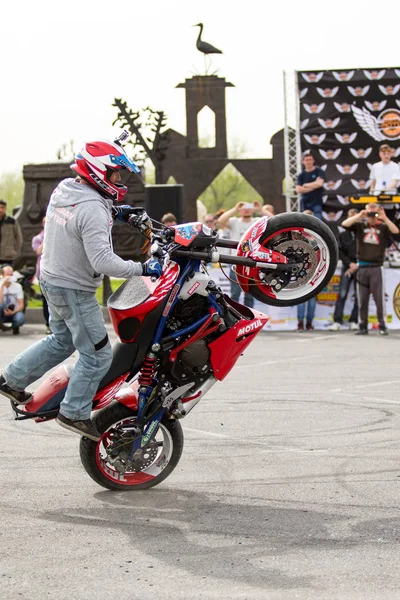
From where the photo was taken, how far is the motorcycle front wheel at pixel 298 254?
665 centimetres

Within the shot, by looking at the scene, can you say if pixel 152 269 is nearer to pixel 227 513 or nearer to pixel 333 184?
pixel 227 513

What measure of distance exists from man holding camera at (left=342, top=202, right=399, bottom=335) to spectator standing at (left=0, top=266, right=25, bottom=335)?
5594 mm

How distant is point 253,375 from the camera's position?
12172 millimetres

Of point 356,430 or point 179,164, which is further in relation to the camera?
point 179,164

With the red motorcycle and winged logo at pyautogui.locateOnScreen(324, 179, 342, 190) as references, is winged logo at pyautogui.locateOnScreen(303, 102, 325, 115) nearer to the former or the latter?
winged logo at pyautogui.locateOnScreen(324, 179, 342, 190)

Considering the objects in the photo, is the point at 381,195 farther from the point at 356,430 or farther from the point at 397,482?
the point at 397,482

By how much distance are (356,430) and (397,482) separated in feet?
→ 6.12

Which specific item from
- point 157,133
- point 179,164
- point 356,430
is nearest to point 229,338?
point 356,430

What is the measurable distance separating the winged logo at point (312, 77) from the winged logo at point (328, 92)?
21 centimetres

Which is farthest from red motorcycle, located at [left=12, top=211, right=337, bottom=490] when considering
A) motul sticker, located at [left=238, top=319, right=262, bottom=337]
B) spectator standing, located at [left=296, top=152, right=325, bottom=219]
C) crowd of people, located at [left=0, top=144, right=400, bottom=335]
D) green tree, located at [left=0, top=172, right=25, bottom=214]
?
green tree, located at [left=0, top=172, right=25, bottom=214]

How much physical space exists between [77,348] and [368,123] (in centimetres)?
1683

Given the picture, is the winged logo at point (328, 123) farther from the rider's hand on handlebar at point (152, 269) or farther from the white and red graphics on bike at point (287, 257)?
the rider's hand on handlebar at point (152, 269)

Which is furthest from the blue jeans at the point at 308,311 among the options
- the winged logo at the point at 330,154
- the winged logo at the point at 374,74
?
the winged logo at the point at 374,74

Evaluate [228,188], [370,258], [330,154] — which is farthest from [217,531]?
[228,188]
